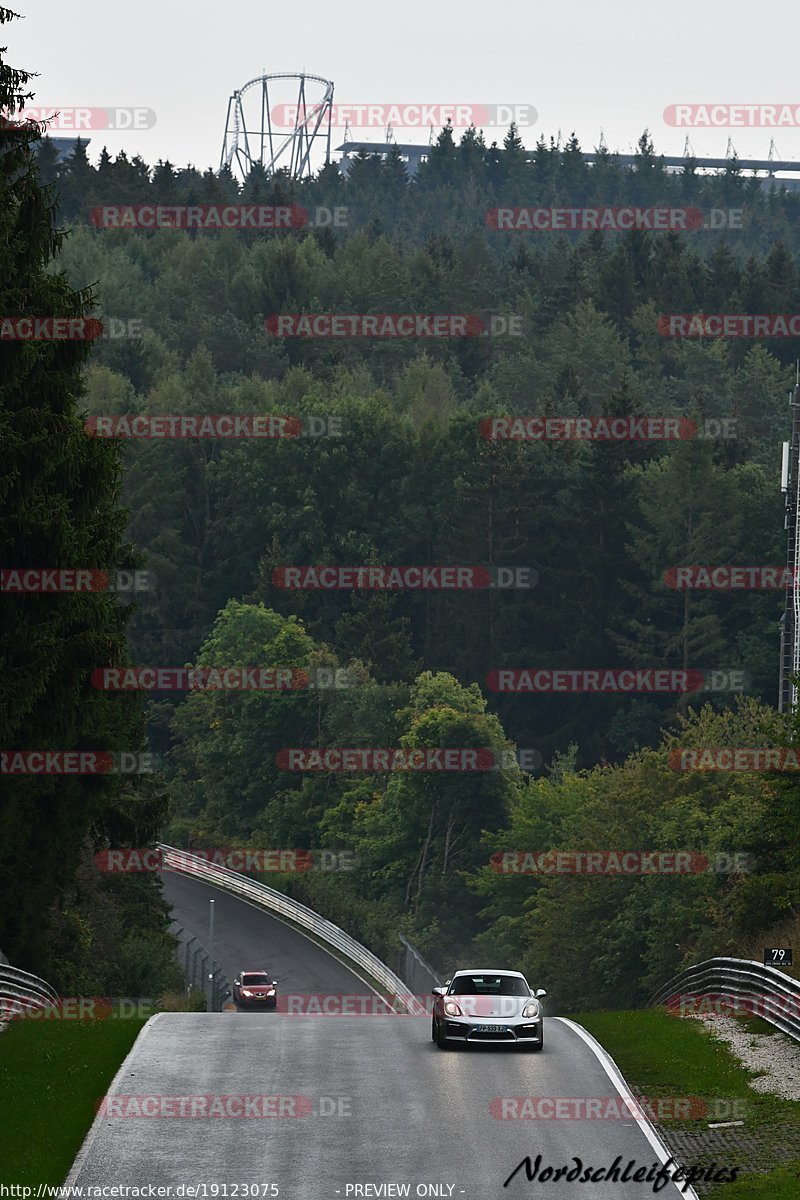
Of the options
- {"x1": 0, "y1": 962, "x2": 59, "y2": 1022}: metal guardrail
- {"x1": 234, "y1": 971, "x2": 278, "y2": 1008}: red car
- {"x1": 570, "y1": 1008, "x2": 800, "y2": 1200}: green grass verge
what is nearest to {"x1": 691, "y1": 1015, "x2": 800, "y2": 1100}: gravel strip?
{"x1": 570, "y1": 1008, "x2": 800, "y2": 1200}: green grass verge

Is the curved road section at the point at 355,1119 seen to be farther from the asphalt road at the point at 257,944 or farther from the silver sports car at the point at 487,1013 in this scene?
the asphalt road at the point at 257,944

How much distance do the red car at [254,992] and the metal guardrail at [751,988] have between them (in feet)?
88.6

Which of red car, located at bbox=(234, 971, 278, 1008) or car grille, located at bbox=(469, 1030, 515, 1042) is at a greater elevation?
car grille, located at bbox=(469, 1030, 515, 1042)

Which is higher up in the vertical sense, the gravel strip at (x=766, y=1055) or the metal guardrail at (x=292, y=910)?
the gravel strip at (x=766, y=1055)

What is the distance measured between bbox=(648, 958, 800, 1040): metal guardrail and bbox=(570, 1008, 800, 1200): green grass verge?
389 mm

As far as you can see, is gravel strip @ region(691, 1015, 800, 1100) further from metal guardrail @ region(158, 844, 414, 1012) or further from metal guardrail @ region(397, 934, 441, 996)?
metal guardrail @ region(397, 934, 441, 996)

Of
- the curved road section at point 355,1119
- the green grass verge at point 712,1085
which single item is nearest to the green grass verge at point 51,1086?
the curved road section at point 355,1119

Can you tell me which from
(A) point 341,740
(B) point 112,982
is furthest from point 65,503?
(A) point 341,740

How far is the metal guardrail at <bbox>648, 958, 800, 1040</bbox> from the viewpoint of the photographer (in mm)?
27328

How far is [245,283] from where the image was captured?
155250 millimetres

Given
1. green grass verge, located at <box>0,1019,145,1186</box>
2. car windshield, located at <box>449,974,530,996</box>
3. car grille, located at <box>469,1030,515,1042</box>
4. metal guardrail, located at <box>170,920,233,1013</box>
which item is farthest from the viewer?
metal guardrail, located at <box>170,920,233,1013</box>

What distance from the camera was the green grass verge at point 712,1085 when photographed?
62.4ft

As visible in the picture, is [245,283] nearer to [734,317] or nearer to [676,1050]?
[734,317]

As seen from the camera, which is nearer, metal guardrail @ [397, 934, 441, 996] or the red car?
the red car
